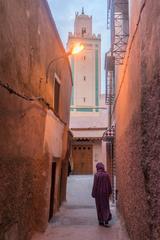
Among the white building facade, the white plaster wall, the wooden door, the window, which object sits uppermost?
the white plaster wall

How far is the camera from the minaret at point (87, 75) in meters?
28.5

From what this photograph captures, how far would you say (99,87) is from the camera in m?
29.3

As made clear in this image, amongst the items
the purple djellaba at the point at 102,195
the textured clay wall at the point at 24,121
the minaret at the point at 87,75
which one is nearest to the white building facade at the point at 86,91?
the minaret at the point at 87,75

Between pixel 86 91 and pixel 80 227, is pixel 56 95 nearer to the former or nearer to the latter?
pixel 80 227

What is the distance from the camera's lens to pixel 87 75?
1147 inches

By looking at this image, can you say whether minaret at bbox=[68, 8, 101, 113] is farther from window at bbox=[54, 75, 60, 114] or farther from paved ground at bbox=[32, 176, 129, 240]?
window at bbox=[54, 75, 60, 114]

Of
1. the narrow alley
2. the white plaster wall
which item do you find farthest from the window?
the white plaster wall

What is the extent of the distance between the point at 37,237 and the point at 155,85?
3.93 meters

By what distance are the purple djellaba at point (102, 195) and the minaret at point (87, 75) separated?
20848 mm

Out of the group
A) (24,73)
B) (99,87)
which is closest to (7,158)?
(24,73)

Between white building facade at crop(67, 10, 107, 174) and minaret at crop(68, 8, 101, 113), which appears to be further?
minaret at crop(68, 8, 101, 113)

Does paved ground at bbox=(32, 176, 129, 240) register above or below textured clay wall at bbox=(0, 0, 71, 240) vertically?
below

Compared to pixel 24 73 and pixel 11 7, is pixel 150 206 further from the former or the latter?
pixel 11 7

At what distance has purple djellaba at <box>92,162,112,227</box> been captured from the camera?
689 cm
